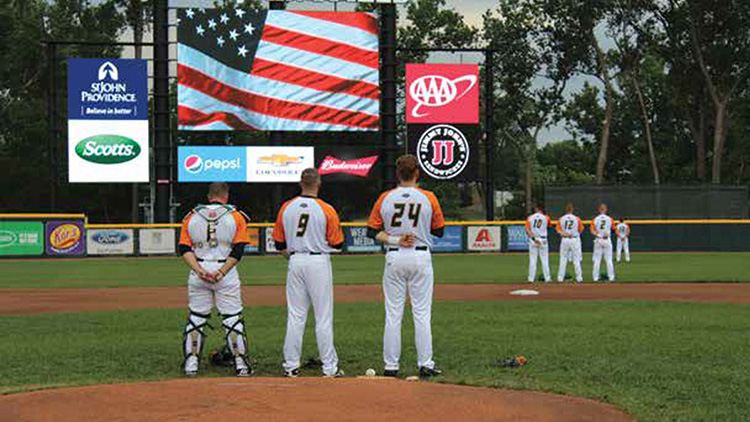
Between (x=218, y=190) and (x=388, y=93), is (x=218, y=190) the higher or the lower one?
the lower one

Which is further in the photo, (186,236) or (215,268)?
(186,236)

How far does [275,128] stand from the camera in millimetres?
37562

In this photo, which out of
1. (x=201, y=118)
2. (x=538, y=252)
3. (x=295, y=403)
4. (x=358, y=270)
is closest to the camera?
(x=295, y=403)

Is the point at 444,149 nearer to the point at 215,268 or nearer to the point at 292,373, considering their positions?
the point at 215,268

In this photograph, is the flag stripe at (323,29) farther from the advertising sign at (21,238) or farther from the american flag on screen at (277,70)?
the advertising sign at (21,238)

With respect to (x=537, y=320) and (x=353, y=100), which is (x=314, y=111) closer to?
(x=353, y=100)

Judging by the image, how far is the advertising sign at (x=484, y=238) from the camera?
139 feet

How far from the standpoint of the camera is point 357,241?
137ft

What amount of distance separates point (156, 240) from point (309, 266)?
3226cm

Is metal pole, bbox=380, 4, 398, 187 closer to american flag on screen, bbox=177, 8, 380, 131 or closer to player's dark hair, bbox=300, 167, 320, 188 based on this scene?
american flag on screen, bbox=177, 8, 380, 131

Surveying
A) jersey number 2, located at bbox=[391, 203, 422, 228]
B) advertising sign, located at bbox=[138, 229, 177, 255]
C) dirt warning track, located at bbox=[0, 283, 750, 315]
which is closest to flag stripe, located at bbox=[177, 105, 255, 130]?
advertising sign, located at bbox=[138, 229, 177, 255]

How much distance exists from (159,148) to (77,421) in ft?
105

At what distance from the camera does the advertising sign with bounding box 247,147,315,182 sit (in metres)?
38.1

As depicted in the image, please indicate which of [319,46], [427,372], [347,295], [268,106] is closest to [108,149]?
[268,106]
